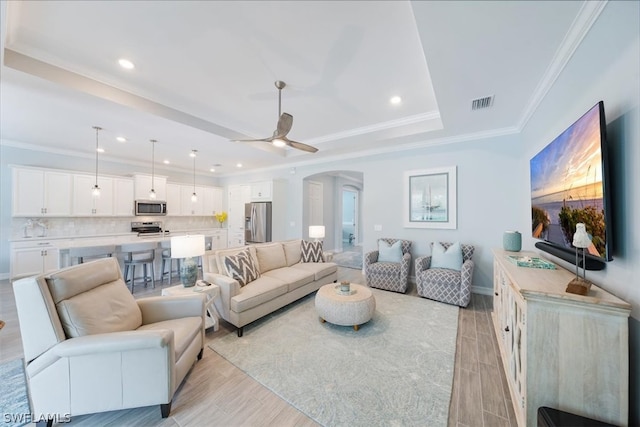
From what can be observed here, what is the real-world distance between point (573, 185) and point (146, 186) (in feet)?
25.9

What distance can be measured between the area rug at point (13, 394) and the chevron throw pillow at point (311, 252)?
3358mm

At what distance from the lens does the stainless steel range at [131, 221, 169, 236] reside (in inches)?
241

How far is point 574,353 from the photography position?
4.21 feet

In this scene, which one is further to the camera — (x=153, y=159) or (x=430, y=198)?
(x=153, y=159)

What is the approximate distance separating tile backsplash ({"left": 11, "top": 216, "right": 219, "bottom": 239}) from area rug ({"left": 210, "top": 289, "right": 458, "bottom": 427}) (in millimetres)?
5402

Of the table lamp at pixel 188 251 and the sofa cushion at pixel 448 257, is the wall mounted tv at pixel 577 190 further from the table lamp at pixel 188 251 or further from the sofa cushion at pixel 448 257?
the table lamp at pixel 188 251

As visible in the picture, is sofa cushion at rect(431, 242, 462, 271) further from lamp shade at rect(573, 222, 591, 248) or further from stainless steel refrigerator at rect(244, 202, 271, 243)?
stainless steel refrigerator at rect(244, 202, 271, 243)

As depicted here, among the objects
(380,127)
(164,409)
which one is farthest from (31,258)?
(380,127)

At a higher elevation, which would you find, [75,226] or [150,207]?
[150,207]

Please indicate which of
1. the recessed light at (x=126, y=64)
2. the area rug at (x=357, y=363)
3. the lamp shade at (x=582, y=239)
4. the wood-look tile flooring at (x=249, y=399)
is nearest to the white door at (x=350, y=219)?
the area rug at (x=357, y=363)

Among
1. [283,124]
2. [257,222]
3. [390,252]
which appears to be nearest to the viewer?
[283,124]

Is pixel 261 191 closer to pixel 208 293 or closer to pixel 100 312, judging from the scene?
pixel 208 293

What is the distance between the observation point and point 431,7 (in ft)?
5.07

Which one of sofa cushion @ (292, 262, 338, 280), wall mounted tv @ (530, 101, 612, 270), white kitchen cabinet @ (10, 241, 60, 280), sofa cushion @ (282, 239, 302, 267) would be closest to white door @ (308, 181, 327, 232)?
sofa cushion @ (282, 239, 302, 267)
